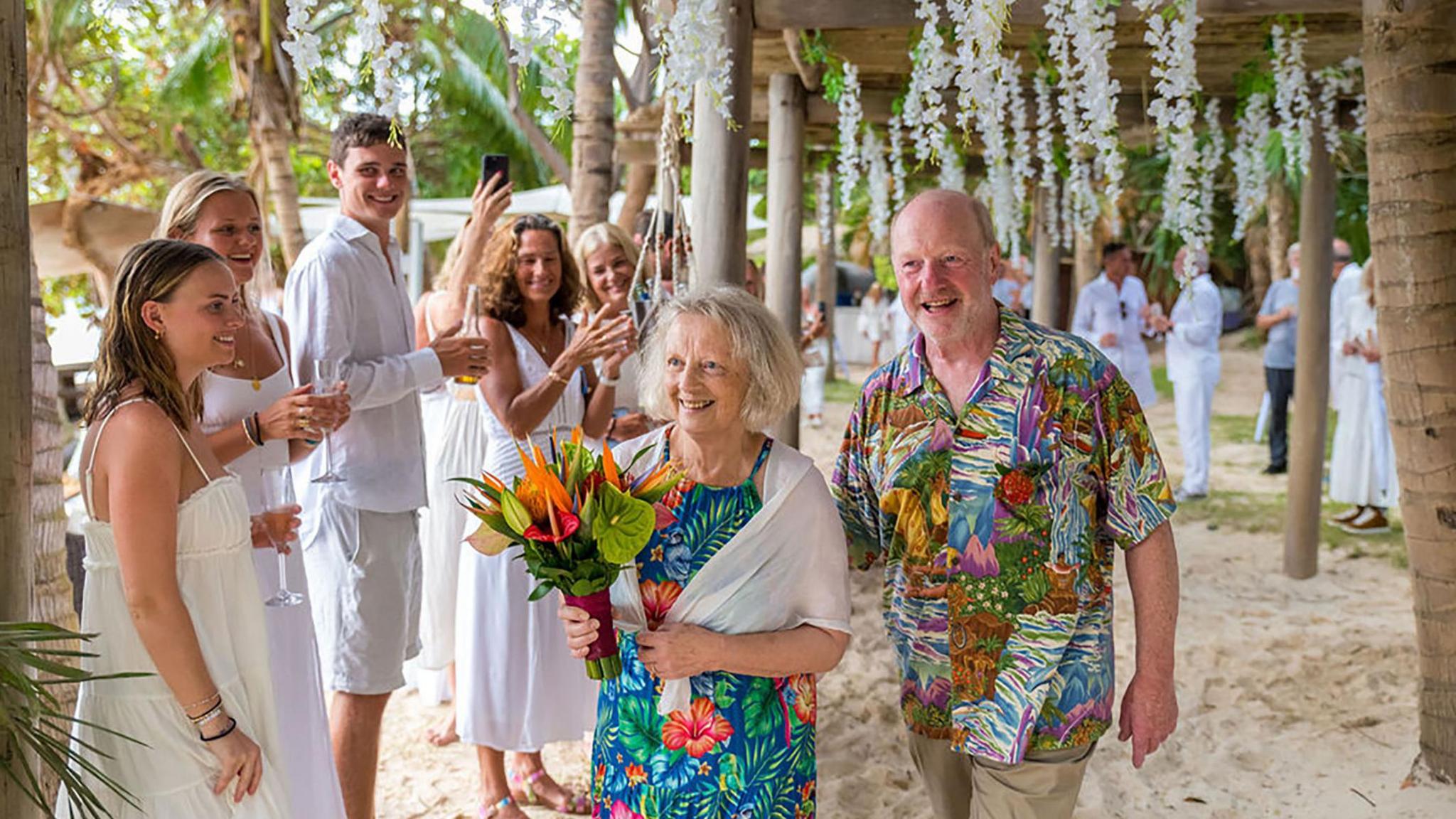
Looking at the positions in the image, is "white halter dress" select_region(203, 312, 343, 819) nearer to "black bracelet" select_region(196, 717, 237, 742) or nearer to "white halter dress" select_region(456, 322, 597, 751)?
"black bracelet" select_region(196, 717, 237, 742)

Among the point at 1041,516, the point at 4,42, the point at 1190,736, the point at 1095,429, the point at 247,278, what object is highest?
the point at 4,42

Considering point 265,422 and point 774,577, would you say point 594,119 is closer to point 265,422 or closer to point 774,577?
point 265,422

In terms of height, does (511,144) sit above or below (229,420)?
above

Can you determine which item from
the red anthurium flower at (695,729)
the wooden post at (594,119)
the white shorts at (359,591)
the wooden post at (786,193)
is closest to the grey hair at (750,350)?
the red anthurium flower at (695,729)

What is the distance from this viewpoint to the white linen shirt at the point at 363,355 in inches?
126

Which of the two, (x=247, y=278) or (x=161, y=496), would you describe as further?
(x=247, y=278)

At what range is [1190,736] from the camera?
4.64 m

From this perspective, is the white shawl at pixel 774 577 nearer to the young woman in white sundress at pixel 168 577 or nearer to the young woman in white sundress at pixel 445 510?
the young woman in white sundress at pixel 168 577

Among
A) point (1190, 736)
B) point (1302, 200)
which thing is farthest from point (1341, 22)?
point (1190, 736)

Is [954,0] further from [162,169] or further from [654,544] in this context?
[162,169]

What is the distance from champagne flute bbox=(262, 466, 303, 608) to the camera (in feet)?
8.96

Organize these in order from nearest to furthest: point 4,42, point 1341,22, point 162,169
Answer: point 4,42, point 1341,22, point 162,169

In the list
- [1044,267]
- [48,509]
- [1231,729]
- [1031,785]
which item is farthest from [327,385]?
[1044,267]

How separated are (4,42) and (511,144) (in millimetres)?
21399
